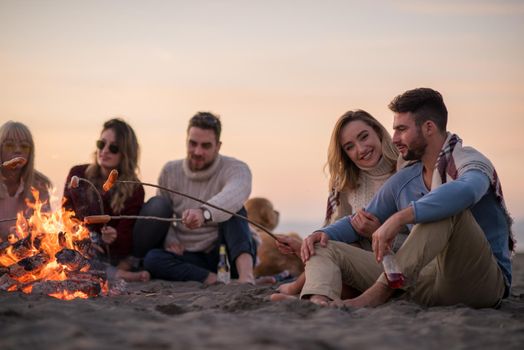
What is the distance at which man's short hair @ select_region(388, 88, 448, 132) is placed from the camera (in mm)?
4379

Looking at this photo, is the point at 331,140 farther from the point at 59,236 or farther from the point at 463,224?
the point at 59,236

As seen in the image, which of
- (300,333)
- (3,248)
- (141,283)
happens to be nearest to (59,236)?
(3,248)

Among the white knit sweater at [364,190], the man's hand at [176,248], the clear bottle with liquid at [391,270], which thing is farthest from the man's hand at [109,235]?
the clear bottle with liquid at [391,270]

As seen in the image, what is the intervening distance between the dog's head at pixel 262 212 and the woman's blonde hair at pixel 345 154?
3.10 m

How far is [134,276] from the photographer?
264 inches

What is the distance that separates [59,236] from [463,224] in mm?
2807

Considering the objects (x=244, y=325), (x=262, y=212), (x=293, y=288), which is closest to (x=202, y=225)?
(x=262, y=212)

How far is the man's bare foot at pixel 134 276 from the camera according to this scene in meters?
6.69

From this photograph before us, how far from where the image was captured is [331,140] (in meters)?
5.34

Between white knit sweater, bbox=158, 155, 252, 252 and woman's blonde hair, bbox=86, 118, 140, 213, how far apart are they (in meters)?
0.38

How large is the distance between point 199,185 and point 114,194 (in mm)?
877

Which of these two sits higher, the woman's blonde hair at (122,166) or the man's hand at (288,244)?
the woman's blonde hair at (122,166)

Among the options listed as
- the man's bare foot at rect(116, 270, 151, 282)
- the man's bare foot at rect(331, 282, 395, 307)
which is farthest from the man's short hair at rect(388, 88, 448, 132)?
the man's bare foot at rect(116, 270, 151, 282)

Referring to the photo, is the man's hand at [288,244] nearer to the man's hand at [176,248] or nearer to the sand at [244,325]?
the sand at [244,325]
